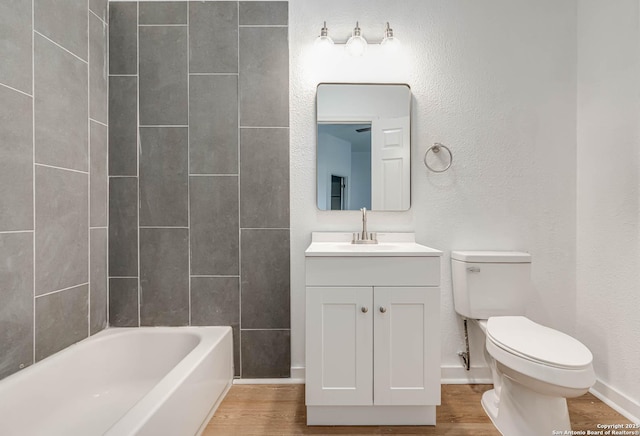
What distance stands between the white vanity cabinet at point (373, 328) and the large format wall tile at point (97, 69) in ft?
4.75

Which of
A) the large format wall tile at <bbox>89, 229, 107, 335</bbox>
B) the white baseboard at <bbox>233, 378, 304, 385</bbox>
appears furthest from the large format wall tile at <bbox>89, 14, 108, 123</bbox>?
the white baseboard at <bbox>233, 378, 304, 385</bbox>

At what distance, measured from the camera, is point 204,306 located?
76.2 inches

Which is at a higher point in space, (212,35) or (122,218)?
(212,35)

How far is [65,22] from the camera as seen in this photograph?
1591mm

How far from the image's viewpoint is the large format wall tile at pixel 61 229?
4.74 ft

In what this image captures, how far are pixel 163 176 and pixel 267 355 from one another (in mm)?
1201

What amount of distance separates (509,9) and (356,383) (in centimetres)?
223

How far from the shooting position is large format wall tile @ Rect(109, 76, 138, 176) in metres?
1.91

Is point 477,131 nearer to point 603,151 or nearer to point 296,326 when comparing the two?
point 603,151

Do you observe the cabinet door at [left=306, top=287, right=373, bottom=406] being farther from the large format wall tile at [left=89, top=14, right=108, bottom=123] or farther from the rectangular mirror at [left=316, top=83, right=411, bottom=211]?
the large format wall tile at [left=89, top=14, right=108, bottom=123]

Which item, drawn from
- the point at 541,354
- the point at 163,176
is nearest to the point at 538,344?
the point at 541,354

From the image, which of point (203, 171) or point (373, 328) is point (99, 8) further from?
point (373, 328)

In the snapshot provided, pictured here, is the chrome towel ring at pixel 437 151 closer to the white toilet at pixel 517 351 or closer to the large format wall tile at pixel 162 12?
the white toilet at pixel 517 351

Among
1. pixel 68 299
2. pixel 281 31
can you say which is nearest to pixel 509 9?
pixel 281 31
